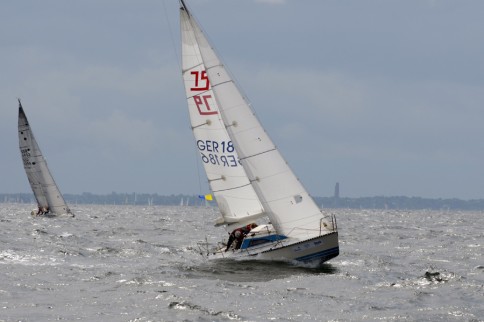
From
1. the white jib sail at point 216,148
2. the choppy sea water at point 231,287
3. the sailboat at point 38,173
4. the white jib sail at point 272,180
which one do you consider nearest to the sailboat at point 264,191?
the white jib sail at point 272,180

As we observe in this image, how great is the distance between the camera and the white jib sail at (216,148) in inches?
1314

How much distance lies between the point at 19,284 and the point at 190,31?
12.3 meters

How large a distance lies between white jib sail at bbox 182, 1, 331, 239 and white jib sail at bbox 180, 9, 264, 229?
2704mm

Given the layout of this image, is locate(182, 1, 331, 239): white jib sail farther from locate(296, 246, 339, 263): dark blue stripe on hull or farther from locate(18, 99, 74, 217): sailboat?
locate(18, 99, 74, 217): sailboat

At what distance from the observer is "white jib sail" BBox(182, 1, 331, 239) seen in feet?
99.9

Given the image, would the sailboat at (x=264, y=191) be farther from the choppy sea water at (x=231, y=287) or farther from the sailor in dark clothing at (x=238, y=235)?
the choppy sea water at (x=231, y=287)

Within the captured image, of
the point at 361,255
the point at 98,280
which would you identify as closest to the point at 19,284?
the point at 98,280

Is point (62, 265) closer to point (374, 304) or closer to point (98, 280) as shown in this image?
point (98, 280)

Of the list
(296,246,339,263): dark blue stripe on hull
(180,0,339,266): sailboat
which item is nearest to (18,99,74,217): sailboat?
(180,0,339,266): sailboat

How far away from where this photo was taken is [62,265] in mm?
31812

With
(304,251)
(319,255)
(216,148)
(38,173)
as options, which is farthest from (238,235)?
(38,173)

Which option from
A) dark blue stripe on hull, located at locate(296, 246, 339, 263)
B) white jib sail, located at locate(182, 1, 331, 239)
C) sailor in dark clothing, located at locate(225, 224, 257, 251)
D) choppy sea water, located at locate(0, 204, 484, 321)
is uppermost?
white jib sail, located at locate(182, 1, 331, 239)

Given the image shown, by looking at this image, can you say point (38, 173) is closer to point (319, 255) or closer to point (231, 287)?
point (319, 255)

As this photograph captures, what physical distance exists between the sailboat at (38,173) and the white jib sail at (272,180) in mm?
43546
